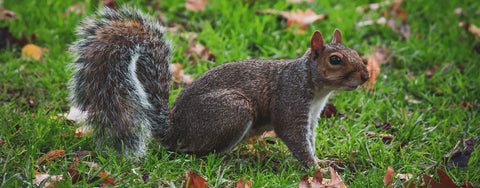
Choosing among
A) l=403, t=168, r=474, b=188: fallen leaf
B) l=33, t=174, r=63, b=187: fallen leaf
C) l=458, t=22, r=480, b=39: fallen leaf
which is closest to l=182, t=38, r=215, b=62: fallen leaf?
l=33, t=174, r=63, b=187: fallen leaf

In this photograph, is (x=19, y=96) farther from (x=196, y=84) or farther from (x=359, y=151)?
(x=359, y=151)

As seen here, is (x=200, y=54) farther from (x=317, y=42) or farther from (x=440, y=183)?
(x=440, y=183)

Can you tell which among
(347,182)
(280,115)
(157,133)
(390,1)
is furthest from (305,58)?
(390,1)

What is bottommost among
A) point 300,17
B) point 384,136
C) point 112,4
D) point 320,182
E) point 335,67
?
point 384,136

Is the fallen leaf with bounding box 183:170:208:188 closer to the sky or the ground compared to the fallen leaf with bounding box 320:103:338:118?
closer to the sky

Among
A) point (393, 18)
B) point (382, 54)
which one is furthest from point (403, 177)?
point (393, 18)

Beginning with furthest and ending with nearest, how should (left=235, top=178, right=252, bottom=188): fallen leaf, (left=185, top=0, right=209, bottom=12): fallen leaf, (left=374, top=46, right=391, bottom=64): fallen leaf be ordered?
(left=185, top=0, right=209, bottom=12): fallen leaf → (left=374, top=46, right=391, bottom=64): fallen leaf → (left=235, top=178, right=252, bottom=188): fallen leaf

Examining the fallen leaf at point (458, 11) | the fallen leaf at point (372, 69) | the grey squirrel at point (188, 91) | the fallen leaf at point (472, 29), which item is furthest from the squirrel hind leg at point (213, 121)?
the fallen leaf at point (458, 11)

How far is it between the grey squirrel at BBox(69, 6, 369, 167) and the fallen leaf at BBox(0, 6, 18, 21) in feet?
5.48

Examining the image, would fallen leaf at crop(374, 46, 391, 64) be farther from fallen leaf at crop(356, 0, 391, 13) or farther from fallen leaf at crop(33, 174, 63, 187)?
fallen leaf at crop(33, 174, 63, 187)

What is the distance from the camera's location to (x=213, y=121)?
6.94ft

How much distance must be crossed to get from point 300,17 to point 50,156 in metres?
2.19

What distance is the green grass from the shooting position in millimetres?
2050

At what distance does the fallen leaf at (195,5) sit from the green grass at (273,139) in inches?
1.9
